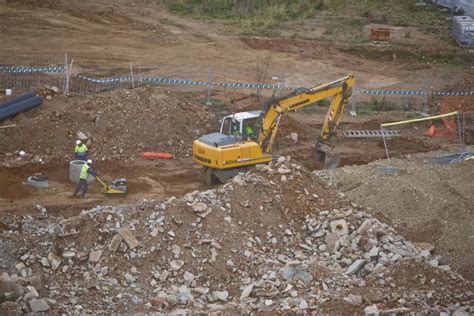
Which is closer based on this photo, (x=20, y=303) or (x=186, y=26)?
(x=20, y=303)

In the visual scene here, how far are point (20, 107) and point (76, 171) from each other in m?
4.78

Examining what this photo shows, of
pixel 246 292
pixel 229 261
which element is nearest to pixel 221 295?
pixel 246 292

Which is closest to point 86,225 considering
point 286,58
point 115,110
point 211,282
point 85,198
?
point 211,282

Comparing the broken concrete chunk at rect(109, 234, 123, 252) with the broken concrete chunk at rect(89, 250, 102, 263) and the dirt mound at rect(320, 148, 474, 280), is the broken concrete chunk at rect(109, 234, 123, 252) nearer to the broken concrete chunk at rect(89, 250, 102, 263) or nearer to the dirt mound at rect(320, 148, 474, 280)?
the broken concrete chunk at rect(89, 250, 102, 263)

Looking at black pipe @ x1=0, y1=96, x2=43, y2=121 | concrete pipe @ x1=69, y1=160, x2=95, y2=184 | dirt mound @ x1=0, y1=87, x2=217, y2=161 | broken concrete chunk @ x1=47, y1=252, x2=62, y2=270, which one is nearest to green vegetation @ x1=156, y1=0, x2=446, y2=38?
dirt mound @ x1=0, y1=87, x2=217, y2=161

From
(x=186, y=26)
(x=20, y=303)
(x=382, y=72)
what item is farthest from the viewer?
(x=186, y=26)

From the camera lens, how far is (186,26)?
142ft

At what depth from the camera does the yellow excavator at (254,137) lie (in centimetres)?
2223

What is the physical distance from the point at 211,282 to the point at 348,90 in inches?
353

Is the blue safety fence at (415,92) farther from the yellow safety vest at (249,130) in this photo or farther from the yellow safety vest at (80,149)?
the yellow safety vest at (80,149)

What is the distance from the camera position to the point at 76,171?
2352 centimetres

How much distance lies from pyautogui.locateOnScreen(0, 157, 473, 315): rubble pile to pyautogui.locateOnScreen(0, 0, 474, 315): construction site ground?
0.10 feet

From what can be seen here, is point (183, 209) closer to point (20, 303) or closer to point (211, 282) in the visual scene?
point (211, 282)

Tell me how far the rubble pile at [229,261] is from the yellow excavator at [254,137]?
2.30 m
